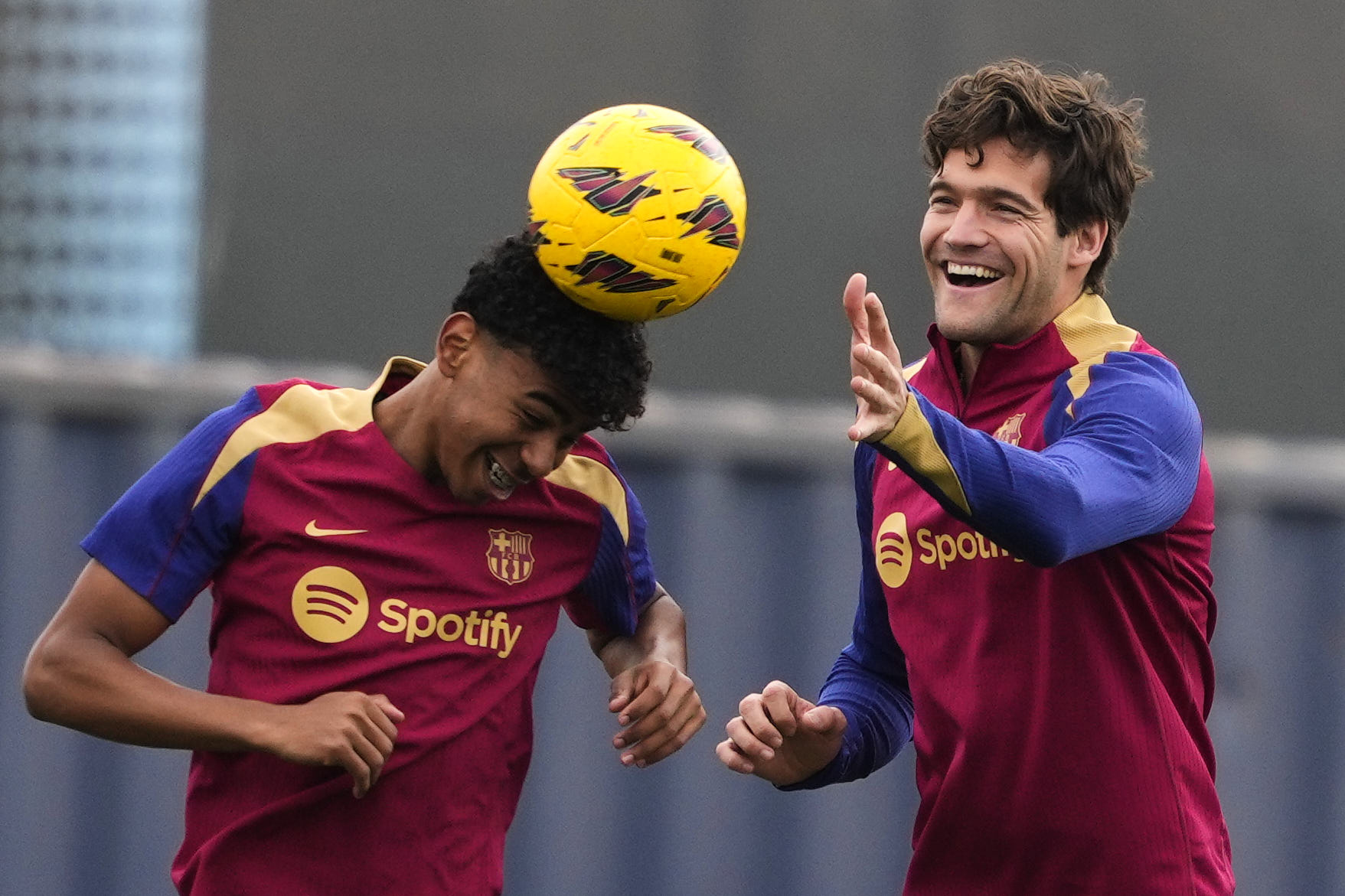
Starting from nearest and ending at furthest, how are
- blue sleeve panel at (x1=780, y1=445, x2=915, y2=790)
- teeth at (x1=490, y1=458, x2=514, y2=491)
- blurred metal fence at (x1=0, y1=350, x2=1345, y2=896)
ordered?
teeth at (x1=490, y1=458, x2=514, y2=491) → blue sleeve panel at (x1=780, y1=445, x2=915, y2=790) → blurred metal fence at (x1=0, y1=350, x2=1345, y2=896)

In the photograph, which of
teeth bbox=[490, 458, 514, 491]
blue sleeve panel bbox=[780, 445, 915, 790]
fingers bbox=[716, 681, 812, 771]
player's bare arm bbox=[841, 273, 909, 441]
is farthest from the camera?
blue sleeve panel bbox=[780, 445, 915, 790]

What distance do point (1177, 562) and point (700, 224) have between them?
0.98m

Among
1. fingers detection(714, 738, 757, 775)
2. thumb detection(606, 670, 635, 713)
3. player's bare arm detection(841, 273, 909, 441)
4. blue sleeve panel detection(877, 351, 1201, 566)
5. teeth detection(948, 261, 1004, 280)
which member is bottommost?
fingers detection(714, 738, 757, 775)

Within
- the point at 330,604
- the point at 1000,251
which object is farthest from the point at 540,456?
the point at 1000,251

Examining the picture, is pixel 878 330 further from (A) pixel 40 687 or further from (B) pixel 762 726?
(A) pixel 40 687

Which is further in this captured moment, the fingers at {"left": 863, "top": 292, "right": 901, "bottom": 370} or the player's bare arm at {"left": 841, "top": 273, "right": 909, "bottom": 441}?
the fingers at {"left": 863, "top": 292, "right": 901, "bottom": 370}

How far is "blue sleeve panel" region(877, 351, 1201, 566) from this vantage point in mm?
2707

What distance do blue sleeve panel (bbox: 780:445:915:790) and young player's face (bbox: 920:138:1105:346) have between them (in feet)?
1.33

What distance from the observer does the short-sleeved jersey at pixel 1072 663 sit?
3088 mm

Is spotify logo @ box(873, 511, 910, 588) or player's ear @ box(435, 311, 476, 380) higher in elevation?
player's ear @ box(435, 311, 476, 380)

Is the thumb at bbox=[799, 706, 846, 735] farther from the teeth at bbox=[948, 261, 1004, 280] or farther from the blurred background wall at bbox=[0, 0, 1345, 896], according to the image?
the blurred background wall at bbox=[0, 0, 1345, 896]

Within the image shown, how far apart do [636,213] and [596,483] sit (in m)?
0.62

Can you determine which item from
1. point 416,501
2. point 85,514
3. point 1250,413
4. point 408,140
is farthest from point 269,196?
point 1250,413

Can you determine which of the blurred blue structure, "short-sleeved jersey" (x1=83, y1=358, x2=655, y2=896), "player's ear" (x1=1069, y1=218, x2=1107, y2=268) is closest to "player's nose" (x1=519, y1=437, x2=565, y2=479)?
"short-sleeved jersey" (x1=83, y1=358, x2=655, y2=896)
